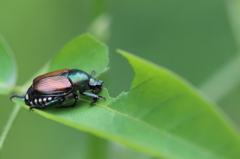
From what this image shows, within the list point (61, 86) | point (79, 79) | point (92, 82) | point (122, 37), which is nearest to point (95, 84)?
point (92, 82)

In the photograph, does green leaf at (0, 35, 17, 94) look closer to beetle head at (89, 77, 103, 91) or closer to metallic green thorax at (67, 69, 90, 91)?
metallic green thorax at (67, 69, 90, 91)

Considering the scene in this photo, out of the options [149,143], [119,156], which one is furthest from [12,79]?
[149,143]

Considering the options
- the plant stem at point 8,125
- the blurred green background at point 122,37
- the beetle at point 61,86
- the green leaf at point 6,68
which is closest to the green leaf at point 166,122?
the plant stem at point 8,125

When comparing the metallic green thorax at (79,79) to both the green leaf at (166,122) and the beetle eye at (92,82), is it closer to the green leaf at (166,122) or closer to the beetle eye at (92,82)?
the beetle eye at (92,82)

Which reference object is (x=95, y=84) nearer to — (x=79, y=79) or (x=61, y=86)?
(x=79, y=79)

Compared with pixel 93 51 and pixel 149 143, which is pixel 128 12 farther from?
pixel 149 143

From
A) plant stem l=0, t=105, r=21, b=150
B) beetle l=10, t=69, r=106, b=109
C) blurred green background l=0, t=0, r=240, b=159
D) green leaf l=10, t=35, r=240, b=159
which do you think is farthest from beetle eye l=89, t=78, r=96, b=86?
blurred green background l=0, t=0, r=240, b=159
